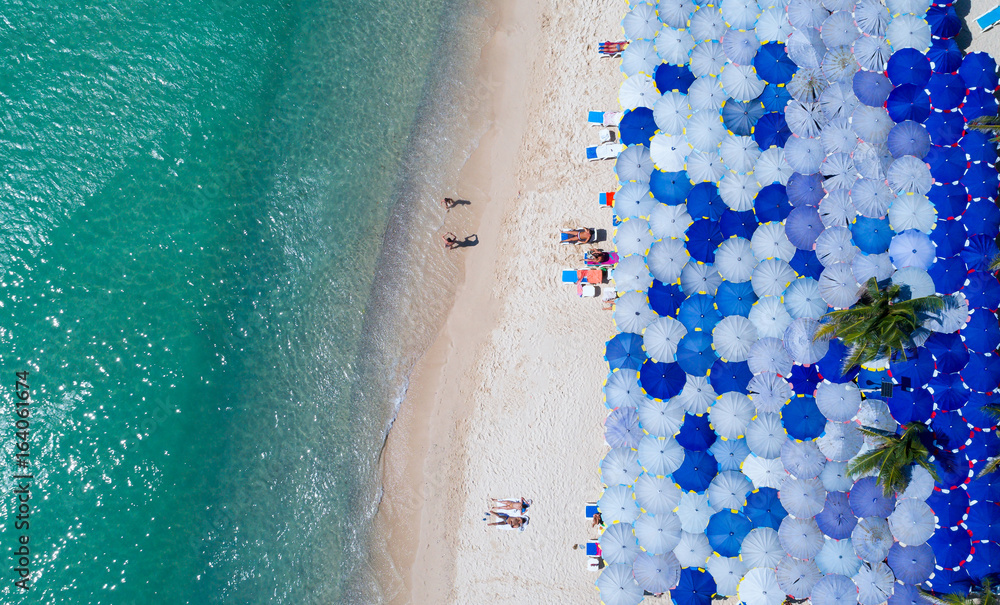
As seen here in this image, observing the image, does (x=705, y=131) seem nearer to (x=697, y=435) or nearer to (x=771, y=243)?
(x=771, y=243)

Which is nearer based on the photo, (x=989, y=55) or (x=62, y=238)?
(x=989, y=55)

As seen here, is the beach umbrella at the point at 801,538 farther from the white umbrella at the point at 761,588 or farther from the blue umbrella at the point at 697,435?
the blue umbrella at the point at 697,435

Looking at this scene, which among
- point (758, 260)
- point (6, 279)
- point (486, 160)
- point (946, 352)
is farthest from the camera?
point (486, 160)

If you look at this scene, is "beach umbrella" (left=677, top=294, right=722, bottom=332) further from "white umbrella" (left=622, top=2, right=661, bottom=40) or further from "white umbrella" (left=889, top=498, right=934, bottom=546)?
"white umbrella" (left=622, top=2, right=661, bottom=40)

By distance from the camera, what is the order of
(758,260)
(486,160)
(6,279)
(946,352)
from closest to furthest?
1. (946,352)
2. (758,260)
3. (6,279)
4. (486,160)

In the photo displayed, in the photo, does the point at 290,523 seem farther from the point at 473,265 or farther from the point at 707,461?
the point at 707,461

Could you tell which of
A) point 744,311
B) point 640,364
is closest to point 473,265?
point 640,364

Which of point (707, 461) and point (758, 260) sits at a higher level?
point (758, 260)
